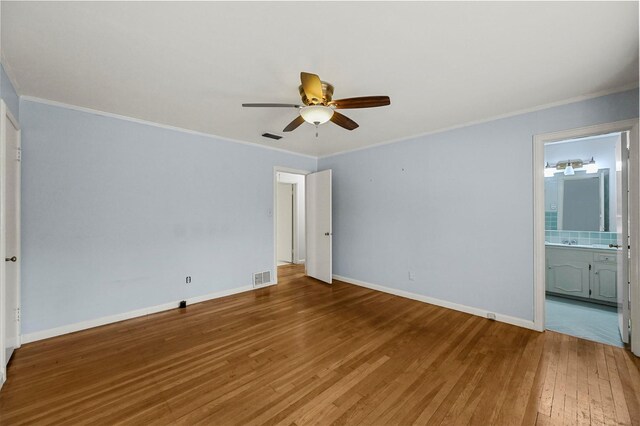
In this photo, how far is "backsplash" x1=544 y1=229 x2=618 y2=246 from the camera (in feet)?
13.6

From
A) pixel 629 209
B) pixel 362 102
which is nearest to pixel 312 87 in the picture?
pixel 362 102

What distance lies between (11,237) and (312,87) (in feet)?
9.74

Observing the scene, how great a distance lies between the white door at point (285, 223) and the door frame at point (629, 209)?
17.0 feet

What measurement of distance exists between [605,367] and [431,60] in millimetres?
2976

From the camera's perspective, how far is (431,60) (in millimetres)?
2076

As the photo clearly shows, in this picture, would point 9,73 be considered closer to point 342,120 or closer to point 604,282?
point 342,120

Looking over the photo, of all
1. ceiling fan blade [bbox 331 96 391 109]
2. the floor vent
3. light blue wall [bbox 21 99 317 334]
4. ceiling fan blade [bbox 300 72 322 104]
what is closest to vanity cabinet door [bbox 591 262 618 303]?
ceiling fan blade [bbox 331 96 391 109]

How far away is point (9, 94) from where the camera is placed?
7.68 feet

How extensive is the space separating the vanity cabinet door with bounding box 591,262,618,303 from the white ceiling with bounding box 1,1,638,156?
2.71 m

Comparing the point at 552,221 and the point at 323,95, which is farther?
the point at 552,221

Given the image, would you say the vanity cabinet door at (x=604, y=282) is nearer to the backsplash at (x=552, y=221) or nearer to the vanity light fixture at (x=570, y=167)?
the backsplash at (x=552, y=221)

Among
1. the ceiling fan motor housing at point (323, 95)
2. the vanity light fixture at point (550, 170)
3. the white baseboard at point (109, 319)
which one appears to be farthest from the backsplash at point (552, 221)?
the white baseboard at point (109, 319)

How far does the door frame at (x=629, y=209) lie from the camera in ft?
8.08

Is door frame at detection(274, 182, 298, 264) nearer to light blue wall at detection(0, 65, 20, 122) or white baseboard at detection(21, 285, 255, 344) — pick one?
white baseboard at detection(21, 285, 255, 344)
